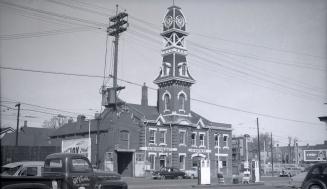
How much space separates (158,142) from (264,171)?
31.8m

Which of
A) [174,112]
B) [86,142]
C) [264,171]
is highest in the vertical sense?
[174,112]

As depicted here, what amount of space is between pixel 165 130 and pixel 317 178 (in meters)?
40.1

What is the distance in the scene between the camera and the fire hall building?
2094 inches

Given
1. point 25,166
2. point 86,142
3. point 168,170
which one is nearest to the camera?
point 25,166

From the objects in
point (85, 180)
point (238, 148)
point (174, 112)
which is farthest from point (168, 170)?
point (238, 148)

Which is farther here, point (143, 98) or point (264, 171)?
point (264, 171)

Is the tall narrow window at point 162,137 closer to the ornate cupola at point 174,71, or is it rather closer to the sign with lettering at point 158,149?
the sign with lettering at point 158,149

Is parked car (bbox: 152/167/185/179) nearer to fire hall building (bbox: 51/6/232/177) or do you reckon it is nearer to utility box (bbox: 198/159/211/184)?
fire hall building (bbox: 51/6/232/177)

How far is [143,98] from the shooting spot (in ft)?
208

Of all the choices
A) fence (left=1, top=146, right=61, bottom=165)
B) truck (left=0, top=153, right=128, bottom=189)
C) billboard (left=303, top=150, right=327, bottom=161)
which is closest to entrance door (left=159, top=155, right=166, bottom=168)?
fence (left=1, top=146, right=61, bottom=165)

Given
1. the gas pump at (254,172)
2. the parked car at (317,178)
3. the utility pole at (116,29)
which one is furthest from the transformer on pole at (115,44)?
the parked car at (317,178)

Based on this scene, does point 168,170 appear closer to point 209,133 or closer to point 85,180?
point 209,133

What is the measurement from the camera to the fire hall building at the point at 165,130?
53.2 metres

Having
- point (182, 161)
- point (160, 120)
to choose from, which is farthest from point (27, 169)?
point (182, 161)
